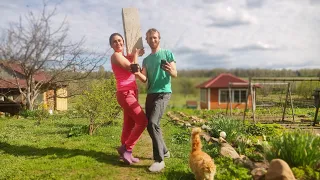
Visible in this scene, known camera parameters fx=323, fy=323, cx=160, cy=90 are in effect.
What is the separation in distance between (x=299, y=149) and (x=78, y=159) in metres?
3.36

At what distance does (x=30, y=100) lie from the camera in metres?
19.5

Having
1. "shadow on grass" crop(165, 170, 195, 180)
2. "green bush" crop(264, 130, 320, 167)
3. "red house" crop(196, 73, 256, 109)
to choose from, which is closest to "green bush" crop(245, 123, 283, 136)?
"green bush" crop(264, 130, 320, 167)

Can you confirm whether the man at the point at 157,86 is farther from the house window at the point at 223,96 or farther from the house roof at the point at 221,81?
the house window at the point at 223,96

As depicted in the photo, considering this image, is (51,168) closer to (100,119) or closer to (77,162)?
(77,162)

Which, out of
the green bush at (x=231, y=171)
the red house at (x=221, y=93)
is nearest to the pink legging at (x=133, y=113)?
the green bush at (x=231, y=171)

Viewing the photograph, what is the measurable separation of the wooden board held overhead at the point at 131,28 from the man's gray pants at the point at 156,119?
926mm

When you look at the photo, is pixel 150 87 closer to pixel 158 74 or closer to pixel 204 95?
pixel 158 74

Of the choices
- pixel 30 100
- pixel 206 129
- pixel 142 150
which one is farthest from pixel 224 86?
pixel 142 150

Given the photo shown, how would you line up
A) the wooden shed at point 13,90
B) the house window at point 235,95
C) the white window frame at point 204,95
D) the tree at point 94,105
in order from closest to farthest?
the tree at point 94,105 < the wooden shed at point 13,90 < the house window at point 235,95 < the white window frame at point 204,95

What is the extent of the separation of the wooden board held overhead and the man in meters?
0.44

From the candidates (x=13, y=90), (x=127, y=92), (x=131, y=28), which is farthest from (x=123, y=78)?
(x=13, y=90)

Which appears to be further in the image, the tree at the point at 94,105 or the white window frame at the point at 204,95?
the white window frame at the point at 204,95

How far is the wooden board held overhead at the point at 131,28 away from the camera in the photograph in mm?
5184

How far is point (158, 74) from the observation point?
4.74m
